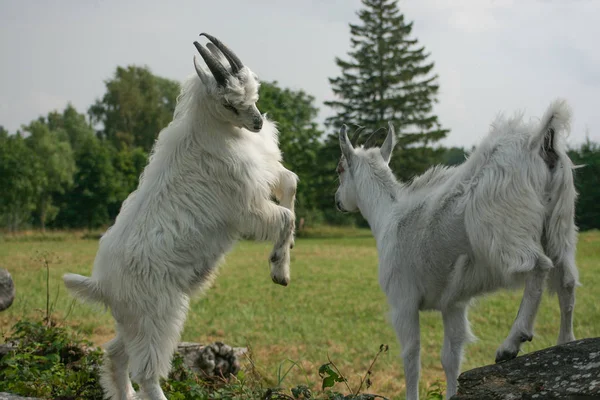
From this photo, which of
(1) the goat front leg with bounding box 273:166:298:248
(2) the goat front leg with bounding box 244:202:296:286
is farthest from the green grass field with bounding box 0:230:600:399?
(1) the goat front leg with bounding box 273:166:298:248

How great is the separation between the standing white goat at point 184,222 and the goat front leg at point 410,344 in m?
1.03

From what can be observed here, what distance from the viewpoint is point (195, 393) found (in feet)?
17.5

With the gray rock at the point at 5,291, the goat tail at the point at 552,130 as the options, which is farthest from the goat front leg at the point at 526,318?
the gray rock at the point at 5,291

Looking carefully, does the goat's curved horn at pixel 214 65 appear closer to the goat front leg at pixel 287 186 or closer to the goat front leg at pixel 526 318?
the goat front leg at pixel 287 186

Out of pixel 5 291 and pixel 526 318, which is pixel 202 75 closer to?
pixel 526 318

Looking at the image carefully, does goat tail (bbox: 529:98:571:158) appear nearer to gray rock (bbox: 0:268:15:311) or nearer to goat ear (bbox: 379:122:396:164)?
goat ear (bbox: 379:122:396:164)

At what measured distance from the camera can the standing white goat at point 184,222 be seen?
15.5 feet

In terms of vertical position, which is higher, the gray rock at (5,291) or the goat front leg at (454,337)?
the goat front leg at (454,337)

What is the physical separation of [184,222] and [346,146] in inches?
64.6

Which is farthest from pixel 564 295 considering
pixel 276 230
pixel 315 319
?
pixel 315 319

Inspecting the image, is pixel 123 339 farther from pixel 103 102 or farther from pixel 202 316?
pixel 103 102

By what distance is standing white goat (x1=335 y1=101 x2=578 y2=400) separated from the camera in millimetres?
3984

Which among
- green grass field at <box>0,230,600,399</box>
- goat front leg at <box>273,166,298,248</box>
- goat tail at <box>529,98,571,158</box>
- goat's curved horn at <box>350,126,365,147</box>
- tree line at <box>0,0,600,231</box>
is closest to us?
goat tail at <box>529,98,571,158</box>

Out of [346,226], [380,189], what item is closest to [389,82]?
[346,226]
